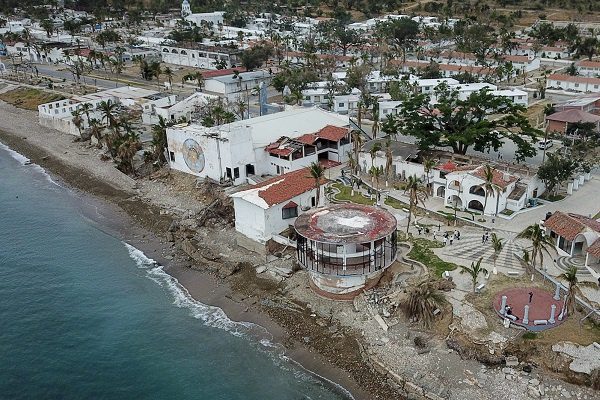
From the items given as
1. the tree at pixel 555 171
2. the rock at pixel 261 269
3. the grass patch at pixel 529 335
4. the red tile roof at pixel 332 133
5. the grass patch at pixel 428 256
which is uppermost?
the red tile roof at pixel 332 133

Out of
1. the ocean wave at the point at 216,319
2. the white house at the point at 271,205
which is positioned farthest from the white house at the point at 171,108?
the white house at the point at 271,205

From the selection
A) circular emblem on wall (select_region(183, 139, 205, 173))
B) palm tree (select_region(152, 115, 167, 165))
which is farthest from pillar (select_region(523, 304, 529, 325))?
palm tree (select_region(152, 115, 167, 165))

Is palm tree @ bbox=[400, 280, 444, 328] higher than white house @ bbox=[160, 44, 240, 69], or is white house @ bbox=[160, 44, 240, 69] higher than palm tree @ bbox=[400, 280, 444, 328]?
white house @ bbox=[160, 44, 240, 69]

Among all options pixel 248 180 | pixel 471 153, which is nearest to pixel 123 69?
pixel 248 180

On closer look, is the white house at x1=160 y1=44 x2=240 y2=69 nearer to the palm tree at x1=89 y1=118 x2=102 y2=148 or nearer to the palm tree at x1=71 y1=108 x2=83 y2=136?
the palm tree at x1=71 y1=108 x2=83 y2=136

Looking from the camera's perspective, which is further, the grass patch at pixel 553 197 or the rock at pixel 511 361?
→ the grass patch at pixel 553 197

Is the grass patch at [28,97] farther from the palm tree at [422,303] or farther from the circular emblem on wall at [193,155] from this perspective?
the palm tree at [422,303]
